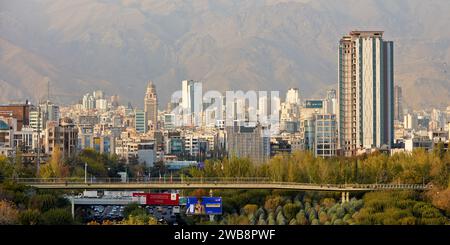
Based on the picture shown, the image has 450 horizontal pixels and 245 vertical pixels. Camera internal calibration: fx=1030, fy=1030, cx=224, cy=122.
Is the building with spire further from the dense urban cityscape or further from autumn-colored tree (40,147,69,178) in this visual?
autumn-colored tree (40,147,69,178)

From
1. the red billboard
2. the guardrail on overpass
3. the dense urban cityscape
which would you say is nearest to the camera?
the red billboard

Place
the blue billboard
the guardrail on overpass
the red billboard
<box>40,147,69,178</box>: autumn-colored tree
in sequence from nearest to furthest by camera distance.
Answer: the blue billboard
the red billboard
the guardrail on overpass
<box>40,147,69,178</box>: autumn-colored tree

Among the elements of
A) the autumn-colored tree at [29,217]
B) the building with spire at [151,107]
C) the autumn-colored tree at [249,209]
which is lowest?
the autumn-colored tree at [249,209]

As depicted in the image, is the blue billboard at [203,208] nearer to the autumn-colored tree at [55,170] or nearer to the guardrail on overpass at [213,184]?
the guardrail on overpass at [213,184]

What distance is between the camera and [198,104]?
1012cm

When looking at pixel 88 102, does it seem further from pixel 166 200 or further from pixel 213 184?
pixel 166 200

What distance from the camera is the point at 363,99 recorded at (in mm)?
17812

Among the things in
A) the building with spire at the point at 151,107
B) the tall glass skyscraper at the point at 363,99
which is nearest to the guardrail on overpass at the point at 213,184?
the building with spire at the point at 151,107

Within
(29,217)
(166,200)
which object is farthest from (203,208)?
(29,217)

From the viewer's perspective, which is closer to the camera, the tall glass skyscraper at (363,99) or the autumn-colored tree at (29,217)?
the autumn-colored tree at (29,217)

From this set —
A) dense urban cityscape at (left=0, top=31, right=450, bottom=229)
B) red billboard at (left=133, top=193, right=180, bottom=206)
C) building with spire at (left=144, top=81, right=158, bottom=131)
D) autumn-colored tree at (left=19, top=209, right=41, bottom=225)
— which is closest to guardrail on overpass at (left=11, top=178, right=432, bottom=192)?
dense urban cityscape at (left=0, top=31, right=450, bottom=229)

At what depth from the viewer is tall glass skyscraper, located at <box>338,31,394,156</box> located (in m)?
16.3

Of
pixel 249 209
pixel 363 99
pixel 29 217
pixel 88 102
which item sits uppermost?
pixel 363 99

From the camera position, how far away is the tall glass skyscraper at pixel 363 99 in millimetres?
16297
